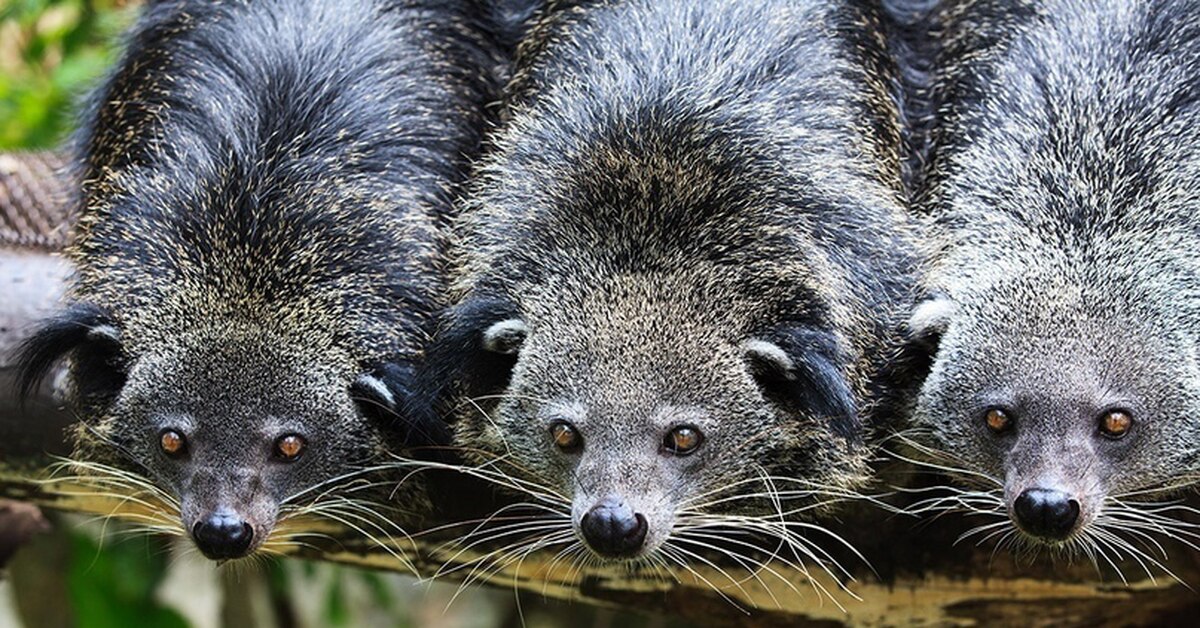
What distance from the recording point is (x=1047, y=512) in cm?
385

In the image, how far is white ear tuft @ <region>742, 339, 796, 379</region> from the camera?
4.06m

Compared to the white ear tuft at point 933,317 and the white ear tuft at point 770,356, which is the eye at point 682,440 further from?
the white ear tuft at point 933,317

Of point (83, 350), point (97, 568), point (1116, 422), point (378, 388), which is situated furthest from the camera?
point (97, 568)

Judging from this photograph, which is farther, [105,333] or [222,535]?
[105,333]

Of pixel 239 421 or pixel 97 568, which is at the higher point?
pixel 239 421

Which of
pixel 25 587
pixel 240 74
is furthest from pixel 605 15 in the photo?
pixel 25 587

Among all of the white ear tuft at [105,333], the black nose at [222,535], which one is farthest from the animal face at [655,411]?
the white ear tuft at [105,333]

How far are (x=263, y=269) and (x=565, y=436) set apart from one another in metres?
0.96

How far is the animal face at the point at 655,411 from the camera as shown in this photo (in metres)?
4.04

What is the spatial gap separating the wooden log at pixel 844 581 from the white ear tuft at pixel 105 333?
0.56m

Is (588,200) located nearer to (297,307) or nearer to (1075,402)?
(297,307)

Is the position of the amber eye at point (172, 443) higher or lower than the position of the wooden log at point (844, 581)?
higher

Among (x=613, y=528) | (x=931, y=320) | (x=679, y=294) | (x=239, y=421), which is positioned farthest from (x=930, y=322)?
(x=239, y=421)

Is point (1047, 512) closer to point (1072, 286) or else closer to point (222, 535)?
point (1072, 286)
